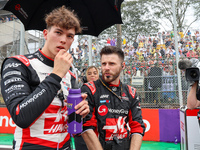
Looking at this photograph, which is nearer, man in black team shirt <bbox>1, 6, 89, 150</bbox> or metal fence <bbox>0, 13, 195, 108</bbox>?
man in black team shirt <bbox>1, 6, 89, 150</bbox>

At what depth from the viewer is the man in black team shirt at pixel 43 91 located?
1.08 metres

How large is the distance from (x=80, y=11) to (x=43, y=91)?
213 centimetres

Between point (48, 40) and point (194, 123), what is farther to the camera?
point (194, 123)

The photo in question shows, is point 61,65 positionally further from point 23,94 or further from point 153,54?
point 153,54

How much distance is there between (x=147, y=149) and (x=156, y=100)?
9.62 ft

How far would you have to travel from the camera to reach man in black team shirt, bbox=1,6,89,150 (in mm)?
1083

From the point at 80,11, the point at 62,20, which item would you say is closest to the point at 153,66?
the point at 80,11

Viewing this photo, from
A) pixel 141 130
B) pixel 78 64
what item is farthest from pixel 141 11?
pixel 141 130

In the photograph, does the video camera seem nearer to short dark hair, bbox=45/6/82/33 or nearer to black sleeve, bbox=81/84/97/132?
black sleeve, bbox=81/84/97/132

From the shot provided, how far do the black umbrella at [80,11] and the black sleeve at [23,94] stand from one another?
1489mm

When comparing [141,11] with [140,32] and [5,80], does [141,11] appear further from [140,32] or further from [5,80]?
[5,80]

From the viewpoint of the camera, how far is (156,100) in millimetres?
7434

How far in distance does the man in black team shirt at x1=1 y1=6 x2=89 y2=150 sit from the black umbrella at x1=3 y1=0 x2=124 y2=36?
1.20 m

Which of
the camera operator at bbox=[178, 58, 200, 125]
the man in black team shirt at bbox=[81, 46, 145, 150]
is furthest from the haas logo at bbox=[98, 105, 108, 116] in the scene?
the camera operator at bbox=[178, 58, 200, 125]
